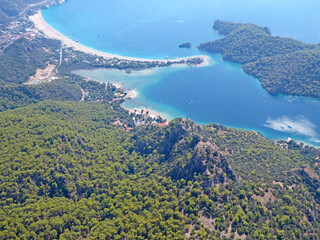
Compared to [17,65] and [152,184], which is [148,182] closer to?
[152,184]

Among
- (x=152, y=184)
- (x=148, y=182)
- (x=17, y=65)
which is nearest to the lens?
(x=152, y=184)

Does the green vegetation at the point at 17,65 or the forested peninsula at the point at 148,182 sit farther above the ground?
the green vegetation at the point at 17,65

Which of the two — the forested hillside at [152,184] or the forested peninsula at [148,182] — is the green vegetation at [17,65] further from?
the forested hillside at [152,184]

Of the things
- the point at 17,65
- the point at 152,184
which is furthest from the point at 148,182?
the point at 17,65

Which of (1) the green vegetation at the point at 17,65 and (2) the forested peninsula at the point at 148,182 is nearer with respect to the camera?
(2) the forested peninsula at the point at 148,182

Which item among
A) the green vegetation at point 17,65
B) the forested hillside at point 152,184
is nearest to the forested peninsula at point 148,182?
the forested hillside at point 152,184

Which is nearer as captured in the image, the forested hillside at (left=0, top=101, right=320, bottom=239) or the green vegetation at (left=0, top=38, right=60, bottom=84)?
the forested hillside at (left=0, top=101, right=320, bottom=239)

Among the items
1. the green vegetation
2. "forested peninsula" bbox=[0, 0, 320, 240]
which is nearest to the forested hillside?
"forested peninsula" bbox=[0, 0, 320, 240]

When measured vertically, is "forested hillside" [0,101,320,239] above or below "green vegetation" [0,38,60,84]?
below

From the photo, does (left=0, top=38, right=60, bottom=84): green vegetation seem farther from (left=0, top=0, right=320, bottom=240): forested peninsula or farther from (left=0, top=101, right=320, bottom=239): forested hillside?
(left=0, top=101, right=320, bottom=239): forested hillside

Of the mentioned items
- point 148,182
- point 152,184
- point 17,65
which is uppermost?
point 17,65
